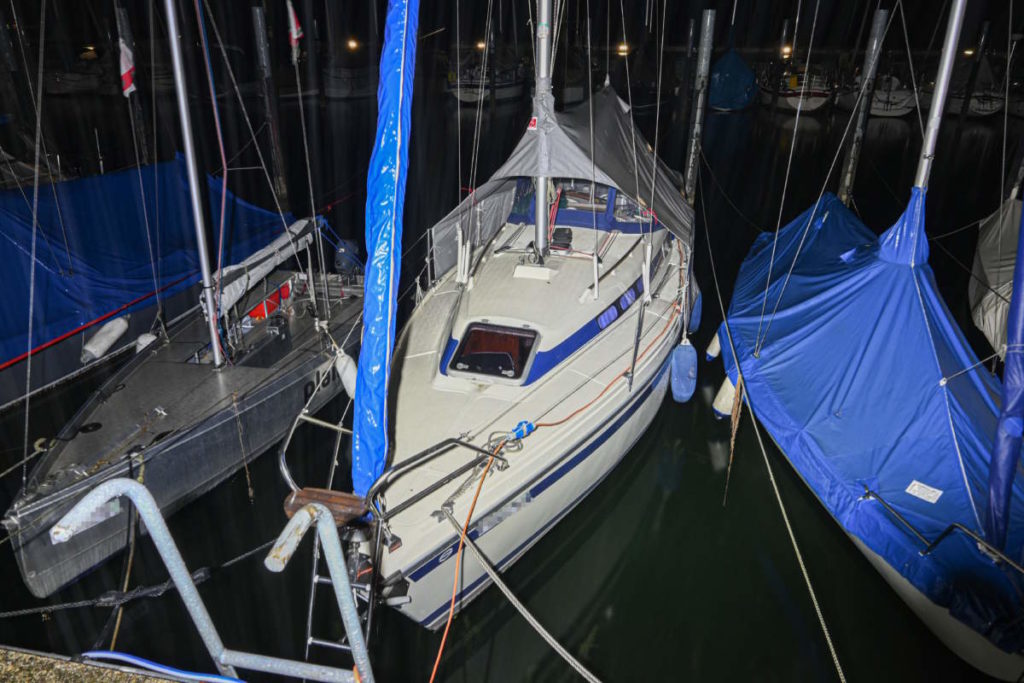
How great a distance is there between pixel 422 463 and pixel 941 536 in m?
4.30

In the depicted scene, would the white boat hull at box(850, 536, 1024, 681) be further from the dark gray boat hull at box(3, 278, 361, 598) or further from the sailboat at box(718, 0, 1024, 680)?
the dark gray boat hull at box(3, 278, 361, 598)

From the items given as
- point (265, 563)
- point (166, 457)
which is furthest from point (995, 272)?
point (265, 563)

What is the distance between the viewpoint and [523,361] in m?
7.18

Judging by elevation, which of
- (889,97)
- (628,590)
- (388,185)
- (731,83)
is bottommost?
(628,590)

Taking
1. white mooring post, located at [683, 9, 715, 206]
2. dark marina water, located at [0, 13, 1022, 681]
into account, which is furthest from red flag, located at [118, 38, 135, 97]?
white mooring post, located at [683, 9, 715, 206]

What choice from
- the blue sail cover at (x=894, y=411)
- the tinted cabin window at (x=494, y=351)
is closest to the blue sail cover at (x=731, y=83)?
the blue sail cover at (x=894, y=411)

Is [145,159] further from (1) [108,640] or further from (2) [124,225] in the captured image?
(1) [108,640]

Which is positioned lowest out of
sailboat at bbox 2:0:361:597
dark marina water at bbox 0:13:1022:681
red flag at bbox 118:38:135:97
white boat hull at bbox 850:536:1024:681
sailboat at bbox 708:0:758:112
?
dark marina water at bbox 0:13:1022:681

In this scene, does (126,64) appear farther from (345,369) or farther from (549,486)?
(549,486)

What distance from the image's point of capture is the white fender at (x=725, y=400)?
878cm

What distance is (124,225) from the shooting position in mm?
10445

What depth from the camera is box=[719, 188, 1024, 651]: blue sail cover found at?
18.2 feet

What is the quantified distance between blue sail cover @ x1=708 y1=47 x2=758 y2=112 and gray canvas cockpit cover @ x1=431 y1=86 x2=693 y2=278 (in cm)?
2828

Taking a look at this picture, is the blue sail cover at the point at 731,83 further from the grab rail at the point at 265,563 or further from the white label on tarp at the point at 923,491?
the grab rail at the point at 265,563
